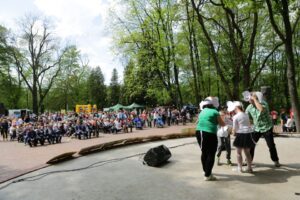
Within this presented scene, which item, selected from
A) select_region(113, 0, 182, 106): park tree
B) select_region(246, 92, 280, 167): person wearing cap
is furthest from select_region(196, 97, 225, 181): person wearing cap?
select_region(113, 0, 182, 106): park tree

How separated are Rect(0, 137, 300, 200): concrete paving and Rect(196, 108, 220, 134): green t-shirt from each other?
Result: 102 cm

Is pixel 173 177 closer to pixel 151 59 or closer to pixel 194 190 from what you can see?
pixel 194 190

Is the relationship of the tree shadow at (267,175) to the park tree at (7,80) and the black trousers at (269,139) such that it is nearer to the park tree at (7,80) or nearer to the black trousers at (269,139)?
the black trousers at (269,139)

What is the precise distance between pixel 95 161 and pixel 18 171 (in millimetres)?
2099

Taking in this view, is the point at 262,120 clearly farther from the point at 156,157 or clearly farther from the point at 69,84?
the point at 69,84

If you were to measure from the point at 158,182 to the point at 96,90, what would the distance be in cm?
6279

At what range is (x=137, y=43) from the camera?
32.4 m

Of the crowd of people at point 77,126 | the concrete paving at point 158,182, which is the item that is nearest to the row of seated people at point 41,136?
the crowd of people at point 77,126

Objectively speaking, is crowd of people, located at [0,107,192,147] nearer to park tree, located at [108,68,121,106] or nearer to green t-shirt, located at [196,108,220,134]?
green t-shirt, located at [196,108,220,134]

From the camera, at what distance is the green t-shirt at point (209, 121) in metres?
6.55

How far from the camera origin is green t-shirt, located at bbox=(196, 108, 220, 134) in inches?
258

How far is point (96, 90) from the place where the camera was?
68.2 m

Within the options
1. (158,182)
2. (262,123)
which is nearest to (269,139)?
(262,123)

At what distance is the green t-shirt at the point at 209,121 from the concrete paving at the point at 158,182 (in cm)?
102
